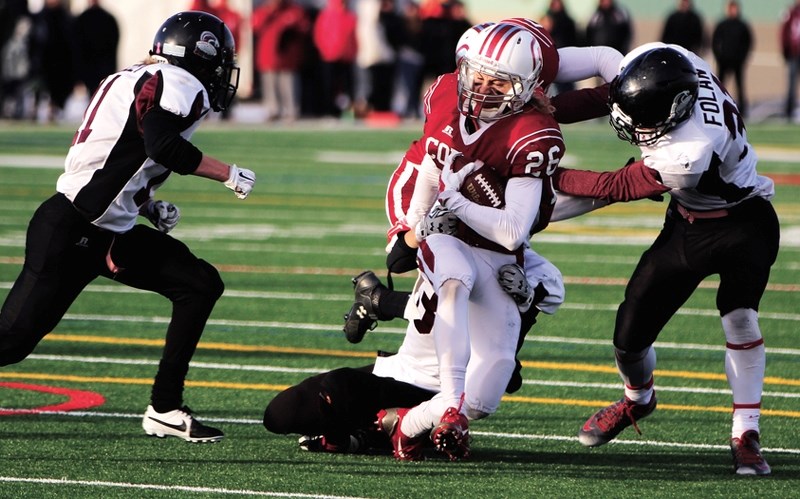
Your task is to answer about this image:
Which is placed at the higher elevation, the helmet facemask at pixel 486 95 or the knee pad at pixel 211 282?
the helmet facemask at pixel 486 95

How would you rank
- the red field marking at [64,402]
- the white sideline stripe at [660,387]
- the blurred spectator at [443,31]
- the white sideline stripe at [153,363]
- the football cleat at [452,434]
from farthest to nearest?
1. the blurred spectator at [443,31]
2. the white sideline stripe at [153,363]
3. the white sideline stripe at [660,387]
4. the red field marking at [64,402]
5. the football cleat at [452,434]

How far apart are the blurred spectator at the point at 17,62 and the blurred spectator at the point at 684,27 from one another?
9.39 metres

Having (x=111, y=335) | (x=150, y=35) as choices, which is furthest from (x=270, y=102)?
(x=111, y=335)

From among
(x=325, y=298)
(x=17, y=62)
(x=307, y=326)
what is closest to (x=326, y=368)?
(x=307, y=326)

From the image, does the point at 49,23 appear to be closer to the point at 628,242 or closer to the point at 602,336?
the point at 628,242

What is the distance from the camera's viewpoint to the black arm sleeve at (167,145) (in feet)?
18.7

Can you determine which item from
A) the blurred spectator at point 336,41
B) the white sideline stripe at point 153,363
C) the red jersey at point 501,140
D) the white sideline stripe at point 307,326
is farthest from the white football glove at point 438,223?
the blurred spectator at point 336,41

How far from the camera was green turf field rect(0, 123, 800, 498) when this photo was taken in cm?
541

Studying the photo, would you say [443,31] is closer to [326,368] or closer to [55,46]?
[55,46]

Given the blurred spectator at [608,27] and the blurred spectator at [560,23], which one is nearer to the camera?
the blurred spectator at [560,23]

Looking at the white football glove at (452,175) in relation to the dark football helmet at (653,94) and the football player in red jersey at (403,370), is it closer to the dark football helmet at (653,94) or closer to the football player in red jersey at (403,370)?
the football player in red jersey at (403,370)

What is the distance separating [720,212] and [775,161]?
13.1 meters

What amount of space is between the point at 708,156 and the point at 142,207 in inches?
88.6

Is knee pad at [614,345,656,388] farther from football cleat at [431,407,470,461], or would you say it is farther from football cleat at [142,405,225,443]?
football cleat at [142,405,225,443]
